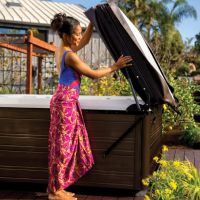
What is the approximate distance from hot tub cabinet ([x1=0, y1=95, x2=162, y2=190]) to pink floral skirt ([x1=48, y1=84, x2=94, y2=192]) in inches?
3.9

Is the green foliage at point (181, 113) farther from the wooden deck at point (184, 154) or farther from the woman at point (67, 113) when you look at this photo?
the woman at point (67, 113)

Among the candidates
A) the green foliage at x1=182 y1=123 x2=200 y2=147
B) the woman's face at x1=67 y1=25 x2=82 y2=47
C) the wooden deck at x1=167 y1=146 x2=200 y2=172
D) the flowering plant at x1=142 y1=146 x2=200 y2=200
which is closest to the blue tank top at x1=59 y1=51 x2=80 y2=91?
the woman's face at x1=67 y1=25 x2=82 y2=47

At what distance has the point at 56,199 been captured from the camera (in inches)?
145

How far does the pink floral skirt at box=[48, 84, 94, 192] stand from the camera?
11.8 feet

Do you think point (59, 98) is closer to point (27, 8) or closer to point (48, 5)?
point (27, 8)

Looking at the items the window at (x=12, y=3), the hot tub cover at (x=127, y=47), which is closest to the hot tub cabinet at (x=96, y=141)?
the hot tub cover at (x=127, y=47)

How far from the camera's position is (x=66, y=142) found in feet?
11.9

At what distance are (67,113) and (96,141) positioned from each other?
1.31 ft

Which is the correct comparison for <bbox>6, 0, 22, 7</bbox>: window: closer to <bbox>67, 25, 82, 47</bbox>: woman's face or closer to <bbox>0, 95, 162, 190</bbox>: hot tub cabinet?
<bbox>0, 95, 162, 190</bbox>: hot tub cabinet

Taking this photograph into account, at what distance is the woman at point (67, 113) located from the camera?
11.7 feet

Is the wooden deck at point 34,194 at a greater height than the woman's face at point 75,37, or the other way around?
the woman's face at point 75,37

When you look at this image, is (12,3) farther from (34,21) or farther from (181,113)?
(181,113)

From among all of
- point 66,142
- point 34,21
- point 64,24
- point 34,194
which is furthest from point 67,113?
point 34,21

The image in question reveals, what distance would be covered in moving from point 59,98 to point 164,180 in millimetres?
979
